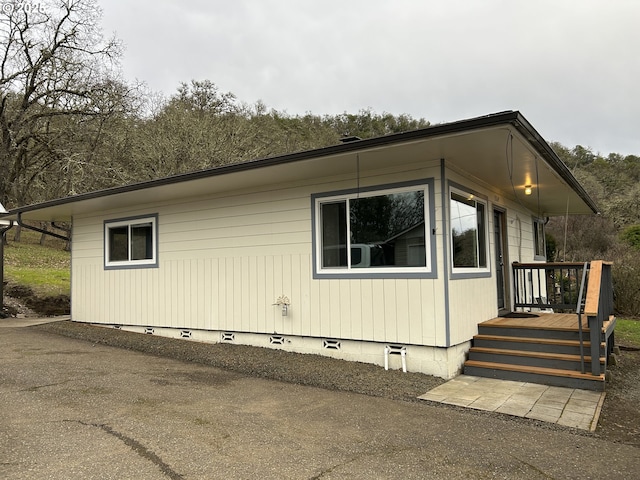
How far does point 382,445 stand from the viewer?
10.1 feet

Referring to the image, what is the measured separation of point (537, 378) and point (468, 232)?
196cm

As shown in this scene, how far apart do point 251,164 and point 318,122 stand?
21004 mm

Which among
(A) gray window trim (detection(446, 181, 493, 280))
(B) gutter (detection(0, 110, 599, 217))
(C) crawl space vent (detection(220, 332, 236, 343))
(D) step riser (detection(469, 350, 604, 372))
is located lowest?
(D) step riser (detection(469, 350, 604, 372))

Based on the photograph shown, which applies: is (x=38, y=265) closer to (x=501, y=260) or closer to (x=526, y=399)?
(x=501, y=260)

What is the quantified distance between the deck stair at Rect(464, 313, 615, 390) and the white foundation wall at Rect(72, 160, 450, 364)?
83 cm

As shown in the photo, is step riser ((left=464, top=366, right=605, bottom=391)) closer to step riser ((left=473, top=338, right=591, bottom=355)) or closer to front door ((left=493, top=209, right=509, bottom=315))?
step riser ((left=473, top=338, right=591, bottom=355))

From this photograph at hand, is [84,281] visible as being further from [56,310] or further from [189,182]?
[189,182]

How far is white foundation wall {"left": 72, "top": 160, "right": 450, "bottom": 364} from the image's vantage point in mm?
5250

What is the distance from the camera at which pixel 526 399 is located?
4.25 meters

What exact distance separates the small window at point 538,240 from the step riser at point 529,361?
5438 millimetres

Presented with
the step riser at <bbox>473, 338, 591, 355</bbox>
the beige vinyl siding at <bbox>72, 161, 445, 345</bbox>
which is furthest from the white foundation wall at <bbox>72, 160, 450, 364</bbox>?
the step riser at <bbox>473, 338, 591, 355</bbox>

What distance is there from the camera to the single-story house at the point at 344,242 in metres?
4.98

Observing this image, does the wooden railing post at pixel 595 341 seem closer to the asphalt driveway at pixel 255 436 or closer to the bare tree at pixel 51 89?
the asphalt driveway at pixel 255 436

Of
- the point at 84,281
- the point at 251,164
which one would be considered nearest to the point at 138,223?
the point at 84,281
